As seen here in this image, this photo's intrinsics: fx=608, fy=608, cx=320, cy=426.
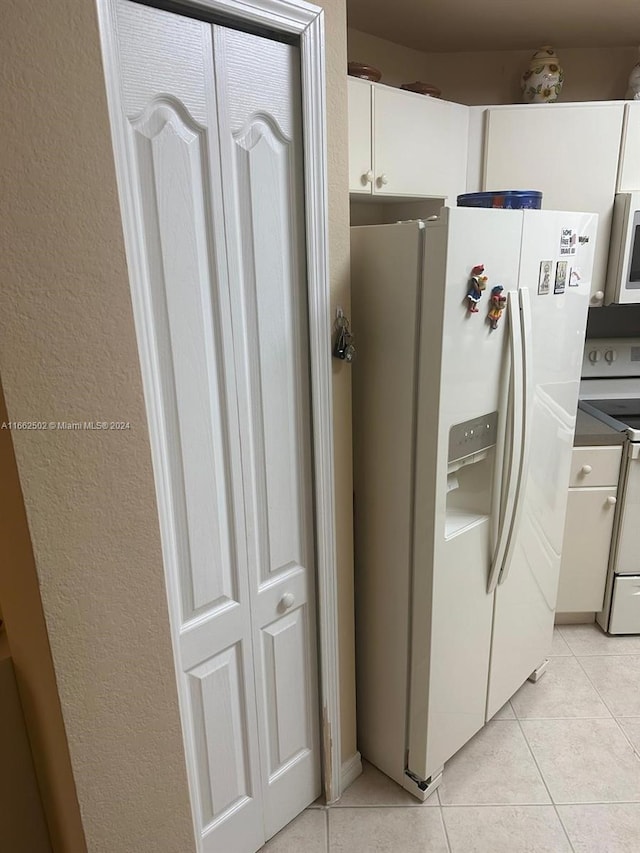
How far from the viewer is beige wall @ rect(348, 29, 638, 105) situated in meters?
2.58

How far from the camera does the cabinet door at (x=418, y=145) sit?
77.2 inches

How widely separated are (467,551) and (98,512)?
1.10 metres

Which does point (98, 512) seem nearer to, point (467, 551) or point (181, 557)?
point (181, 557)

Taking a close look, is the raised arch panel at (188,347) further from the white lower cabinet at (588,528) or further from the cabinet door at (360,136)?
the white lower cabinet at (588,528)

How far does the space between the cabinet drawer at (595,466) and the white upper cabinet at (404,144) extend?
44.0 inches

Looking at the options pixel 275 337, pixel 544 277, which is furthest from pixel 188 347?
pixel 544 277

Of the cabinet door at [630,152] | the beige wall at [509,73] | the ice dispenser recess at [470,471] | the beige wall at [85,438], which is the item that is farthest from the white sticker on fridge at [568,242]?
the beige wall at [85,438]

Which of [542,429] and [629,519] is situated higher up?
[542,429]

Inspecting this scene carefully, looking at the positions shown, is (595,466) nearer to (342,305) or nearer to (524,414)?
(524,414)

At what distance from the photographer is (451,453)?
1.64 m

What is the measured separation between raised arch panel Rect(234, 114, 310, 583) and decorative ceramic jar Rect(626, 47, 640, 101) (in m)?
1.82

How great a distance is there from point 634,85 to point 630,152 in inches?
12.3

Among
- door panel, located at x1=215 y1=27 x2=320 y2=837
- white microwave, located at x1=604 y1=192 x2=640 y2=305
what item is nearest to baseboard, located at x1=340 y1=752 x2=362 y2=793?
door panel, located at x1=215 y1=27 x2=320 y2=837

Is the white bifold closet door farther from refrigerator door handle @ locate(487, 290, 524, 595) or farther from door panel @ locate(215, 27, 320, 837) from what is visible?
refrigerator door handle @ locate(487, 290, 524, 595)
